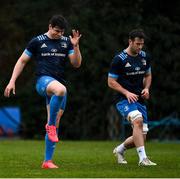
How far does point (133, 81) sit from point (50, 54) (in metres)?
1.71

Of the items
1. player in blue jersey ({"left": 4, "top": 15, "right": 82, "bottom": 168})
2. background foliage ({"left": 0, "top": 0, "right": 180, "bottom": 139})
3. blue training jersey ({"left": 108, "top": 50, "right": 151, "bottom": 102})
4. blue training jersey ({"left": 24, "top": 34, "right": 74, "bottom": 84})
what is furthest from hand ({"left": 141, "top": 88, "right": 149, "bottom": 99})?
background foliage ({"left": 0, "top": 0, "right": 180, "bottom": 139})

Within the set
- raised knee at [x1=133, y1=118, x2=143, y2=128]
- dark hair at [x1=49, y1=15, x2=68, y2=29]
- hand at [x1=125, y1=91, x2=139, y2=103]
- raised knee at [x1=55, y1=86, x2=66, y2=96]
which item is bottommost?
raised knee at [x1=133, y1=118, x2=143, y2=128]

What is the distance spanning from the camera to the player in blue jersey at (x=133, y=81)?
13.0 metres

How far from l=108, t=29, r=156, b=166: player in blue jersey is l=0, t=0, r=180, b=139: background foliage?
65.5ft

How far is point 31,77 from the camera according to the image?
38469mm

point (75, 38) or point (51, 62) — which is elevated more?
point (75, 38)

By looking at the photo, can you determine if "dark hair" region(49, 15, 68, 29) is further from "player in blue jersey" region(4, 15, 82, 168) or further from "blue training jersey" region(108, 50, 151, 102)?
"blue training jersey" region(108, 50, 151, 102)

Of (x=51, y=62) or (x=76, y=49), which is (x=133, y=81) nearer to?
(x=76, y=49)

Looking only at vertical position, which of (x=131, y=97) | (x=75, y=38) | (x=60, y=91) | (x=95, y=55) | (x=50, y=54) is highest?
(x=75, y=38)

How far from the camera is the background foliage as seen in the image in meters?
34.1

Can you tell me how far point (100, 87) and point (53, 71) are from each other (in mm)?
23951

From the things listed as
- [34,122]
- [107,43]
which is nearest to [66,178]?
[107,43]

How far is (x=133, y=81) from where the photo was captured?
43.7 ft

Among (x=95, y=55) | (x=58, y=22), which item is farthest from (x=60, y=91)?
(x=95, y=55)
